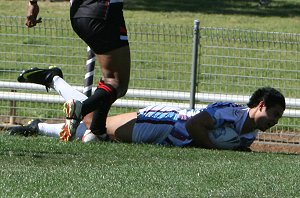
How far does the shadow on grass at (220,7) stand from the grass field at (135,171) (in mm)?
21100

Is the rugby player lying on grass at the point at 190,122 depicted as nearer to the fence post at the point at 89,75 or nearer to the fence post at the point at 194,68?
the fence post at the point at 89,75

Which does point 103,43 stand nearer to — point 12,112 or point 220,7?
point 12,112

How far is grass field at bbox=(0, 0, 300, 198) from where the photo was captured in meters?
6.97

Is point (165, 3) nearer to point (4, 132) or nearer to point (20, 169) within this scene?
point (4, 132)

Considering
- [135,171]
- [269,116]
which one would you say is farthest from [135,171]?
[269,116]

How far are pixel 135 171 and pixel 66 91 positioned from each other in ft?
7.36

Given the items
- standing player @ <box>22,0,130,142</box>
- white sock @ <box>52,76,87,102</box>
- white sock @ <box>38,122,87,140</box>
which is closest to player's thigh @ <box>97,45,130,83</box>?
standing player @ <box>22,0,130,142</box>

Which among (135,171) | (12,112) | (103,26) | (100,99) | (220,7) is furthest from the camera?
(220,7)

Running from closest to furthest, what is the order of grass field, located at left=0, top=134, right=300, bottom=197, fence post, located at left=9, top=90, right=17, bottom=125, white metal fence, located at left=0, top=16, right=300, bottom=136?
1. grass field, located at left=0, top=134, right=300, bottom=197
2. white metal fence, located at left=0, top=16, right=300, bottom=136
3. fence post, located at left=9, top=90, right=17, bottom=125

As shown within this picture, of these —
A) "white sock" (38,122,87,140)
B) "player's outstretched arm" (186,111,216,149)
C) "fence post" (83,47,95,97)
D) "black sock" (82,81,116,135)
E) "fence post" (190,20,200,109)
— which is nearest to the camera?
"black sock" (82,81,116,135)

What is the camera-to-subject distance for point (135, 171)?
784cm

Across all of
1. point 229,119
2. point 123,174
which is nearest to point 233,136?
point 229,119

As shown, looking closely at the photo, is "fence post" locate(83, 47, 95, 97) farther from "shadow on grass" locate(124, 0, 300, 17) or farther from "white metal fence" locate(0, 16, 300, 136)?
"shadow on grass" locate(124, 0, 300, 17)

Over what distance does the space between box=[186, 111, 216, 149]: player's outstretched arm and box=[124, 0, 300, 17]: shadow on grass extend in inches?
808
